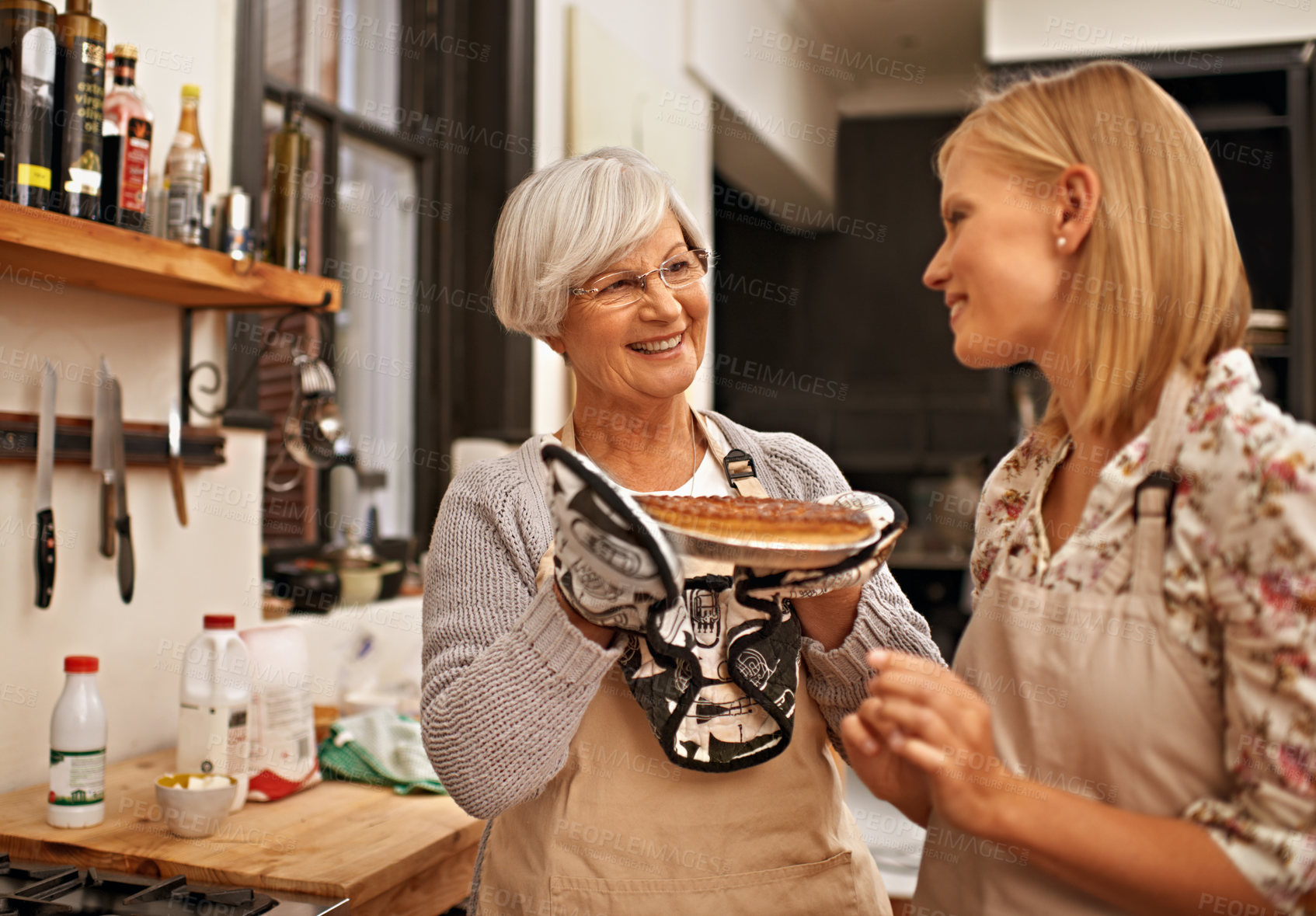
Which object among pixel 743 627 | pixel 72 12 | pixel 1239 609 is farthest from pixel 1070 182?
pixel 72 12

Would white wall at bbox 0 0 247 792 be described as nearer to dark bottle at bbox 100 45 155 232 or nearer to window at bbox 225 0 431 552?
dark bottle at bbox 100 45 155 232

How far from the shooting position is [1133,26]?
4180mm

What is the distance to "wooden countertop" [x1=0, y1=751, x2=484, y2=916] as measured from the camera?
1372mm

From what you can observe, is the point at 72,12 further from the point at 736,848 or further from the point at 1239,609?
the point at 1239,609

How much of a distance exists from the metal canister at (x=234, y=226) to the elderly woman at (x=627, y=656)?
589 millimetres

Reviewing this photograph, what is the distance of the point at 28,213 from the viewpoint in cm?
136

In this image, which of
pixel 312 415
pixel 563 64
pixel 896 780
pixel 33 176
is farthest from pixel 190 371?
pixel 563 64

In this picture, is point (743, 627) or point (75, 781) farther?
point (75, 781)

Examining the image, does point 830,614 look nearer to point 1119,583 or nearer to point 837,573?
point 837,573

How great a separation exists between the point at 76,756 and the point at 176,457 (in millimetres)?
520

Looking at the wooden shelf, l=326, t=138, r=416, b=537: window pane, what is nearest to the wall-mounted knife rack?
the wooden shelf

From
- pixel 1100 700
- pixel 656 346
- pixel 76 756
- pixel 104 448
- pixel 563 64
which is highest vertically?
pixel 563 64

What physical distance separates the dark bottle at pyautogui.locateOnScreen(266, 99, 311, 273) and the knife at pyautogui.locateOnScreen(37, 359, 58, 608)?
508 millimetres

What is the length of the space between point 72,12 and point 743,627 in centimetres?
127
